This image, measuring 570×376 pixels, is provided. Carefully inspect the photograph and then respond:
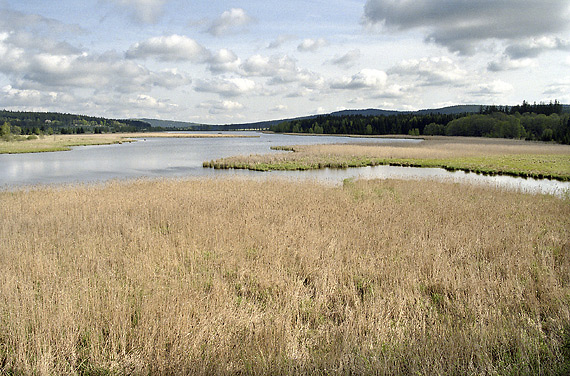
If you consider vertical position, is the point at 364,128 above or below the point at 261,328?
above

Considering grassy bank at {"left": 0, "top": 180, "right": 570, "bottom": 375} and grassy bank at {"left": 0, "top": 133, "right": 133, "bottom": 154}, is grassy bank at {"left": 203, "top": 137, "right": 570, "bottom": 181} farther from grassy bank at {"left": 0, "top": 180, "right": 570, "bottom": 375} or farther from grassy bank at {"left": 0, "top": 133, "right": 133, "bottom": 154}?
grassy bank at {"left": 0, "top": 133, "right": 133, "bottom": 154}

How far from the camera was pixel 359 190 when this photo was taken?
18328 mm

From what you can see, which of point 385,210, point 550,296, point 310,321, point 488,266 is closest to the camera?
point 310,321

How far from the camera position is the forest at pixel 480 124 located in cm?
8669

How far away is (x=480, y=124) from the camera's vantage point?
4085 inches

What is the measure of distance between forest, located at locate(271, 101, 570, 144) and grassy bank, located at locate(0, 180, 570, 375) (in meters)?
74.1

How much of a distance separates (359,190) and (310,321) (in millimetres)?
13206

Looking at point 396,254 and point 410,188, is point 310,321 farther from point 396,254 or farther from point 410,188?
point 410,188

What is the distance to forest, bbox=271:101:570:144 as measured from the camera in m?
86.7

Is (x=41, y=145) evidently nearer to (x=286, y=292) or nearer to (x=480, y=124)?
(x=286, y=292)

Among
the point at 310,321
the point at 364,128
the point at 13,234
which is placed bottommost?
the point at 310,321

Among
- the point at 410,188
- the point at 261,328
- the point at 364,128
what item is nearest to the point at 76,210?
the point at 261,328

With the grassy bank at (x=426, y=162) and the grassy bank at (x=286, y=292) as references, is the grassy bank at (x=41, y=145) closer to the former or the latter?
the grassy bank at (x=426, y=162)

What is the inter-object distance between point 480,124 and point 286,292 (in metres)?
115
